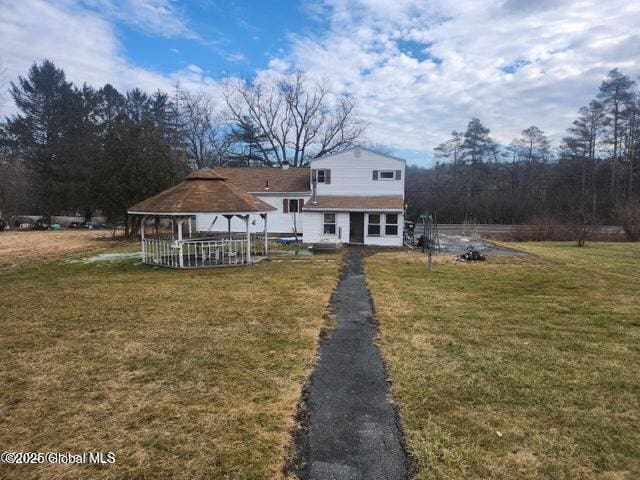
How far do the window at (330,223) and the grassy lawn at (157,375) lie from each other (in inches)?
454

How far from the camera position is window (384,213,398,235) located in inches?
847

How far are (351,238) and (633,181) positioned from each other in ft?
121

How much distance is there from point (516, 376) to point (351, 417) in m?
2.62

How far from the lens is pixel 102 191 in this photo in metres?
23.0

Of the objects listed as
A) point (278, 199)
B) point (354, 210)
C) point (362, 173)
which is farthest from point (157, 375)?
point (278, 199)

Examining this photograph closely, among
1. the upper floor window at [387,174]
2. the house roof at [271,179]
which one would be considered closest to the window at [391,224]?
the upper floor window at [387,174]

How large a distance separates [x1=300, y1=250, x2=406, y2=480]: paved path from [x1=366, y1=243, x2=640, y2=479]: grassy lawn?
23 cm

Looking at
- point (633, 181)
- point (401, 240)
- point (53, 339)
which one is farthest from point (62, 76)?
point (633, 181)

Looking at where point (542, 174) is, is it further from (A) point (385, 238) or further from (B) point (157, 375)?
(B) point (157, 375)

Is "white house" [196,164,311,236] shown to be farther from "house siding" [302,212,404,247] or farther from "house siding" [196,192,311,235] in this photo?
"house siding" [302,212,404,247]

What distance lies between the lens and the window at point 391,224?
847 inches

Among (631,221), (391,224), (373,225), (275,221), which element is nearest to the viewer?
(391,224)

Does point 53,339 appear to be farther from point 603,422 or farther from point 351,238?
point 351,238

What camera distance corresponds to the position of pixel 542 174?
49.4m
